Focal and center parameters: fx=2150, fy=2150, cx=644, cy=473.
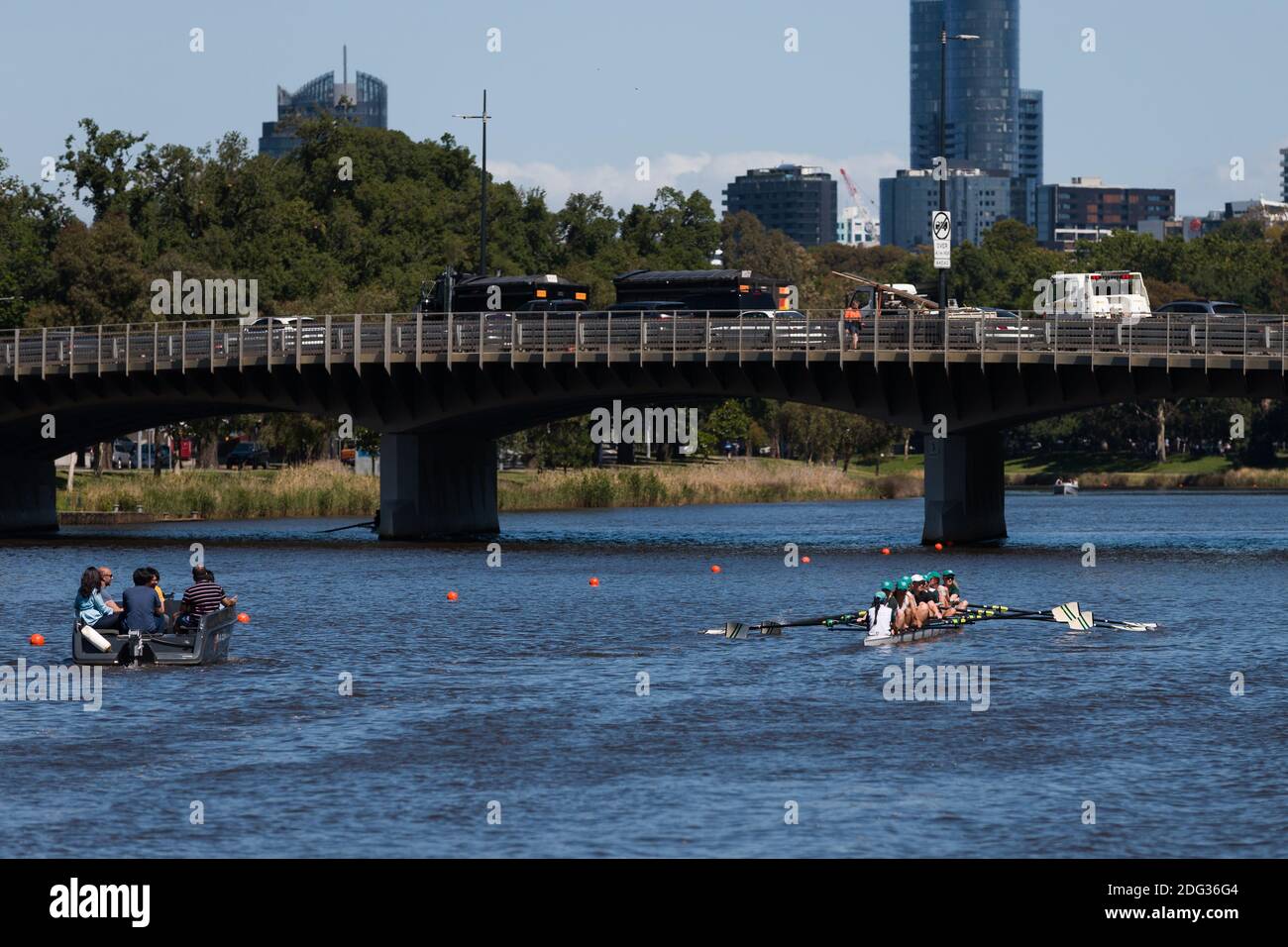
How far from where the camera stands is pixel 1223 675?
140 ft

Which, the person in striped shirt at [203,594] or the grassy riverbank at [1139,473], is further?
the grassy riverbank at [1139,473]

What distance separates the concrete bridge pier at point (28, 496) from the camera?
93125 millimetres

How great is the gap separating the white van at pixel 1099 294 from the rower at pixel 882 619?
37268 millimetres

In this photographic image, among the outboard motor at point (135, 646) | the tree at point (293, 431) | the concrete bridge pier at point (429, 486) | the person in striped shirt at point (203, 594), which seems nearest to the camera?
the outboard motor at point (135, 646)

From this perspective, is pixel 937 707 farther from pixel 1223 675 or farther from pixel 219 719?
pixel 219 719

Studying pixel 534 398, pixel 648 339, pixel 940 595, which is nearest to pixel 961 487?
pixel 648 339

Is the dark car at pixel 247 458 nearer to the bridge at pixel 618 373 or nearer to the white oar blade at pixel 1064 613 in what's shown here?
the bridge at pixel 618 373

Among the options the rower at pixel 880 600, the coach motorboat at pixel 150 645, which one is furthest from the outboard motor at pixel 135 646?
the rower at pixel 880 600

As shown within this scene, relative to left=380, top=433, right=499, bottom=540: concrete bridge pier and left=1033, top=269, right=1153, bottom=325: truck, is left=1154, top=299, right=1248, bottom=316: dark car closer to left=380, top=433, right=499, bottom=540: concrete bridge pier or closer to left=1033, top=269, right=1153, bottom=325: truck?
left=1033, top=269, right=1153, bottom=325: truck

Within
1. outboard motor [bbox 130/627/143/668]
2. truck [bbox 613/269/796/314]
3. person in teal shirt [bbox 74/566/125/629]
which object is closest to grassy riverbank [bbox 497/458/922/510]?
truck [bbox 613/269/796/314]

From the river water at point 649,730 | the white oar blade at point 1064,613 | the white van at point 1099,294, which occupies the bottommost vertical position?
the river water at point 649,730
